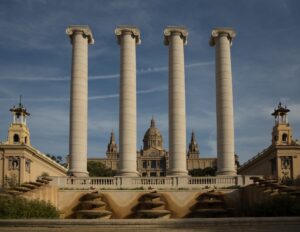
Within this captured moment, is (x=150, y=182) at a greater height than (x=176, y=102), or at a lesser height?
lesser

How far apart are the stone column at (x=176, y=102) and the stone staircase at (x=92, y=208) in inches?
551

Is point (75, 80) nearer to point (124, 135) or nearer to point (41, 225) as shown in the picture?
point (124, 135)

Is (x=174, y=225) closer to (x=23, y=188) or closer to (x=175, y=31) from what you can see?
(x=23, y=188)

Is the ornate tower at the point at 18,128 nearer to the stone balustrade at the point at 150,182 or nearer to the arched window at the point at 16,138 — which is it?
the arched window at the point at 16,138

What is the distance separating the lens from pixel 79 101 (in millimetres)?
75250

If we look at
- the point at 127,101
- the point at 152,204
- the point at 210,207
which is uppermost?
the point at 127,101

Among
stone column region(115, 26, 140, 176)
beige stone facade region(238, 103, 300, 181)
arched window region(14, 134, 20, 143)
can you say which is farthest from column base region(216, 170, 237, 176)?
arched window region(14, 134, 20, 143)

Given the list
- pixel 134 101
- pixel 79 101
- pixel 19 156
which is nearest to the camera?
pixel 79 101

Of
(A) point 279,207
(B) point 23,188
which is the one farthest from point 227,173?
(B) point 23,188

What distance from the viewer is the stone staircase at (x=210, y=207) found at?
60.3 metres

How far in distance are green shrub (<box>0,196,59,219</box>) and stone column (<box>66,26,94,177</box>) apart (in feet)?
65.1

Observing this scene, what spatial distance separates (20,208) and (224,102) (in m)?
35.9

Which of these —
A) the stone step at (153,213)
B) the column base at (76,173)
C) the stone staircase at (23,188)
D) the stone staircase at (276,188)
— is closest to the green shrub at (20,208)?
the stone staircase at (23,188)

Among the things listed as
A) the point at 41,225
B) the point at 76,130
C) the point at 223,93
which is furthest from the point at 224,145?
the point at 41,225
